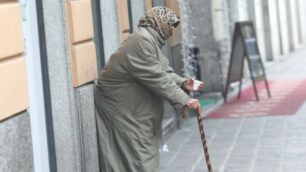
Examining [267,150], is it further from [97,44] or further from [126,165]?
[126,165]

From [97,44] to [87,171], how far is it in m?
1.45

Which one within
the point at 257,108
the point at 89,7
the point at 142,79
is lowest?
the point at 257,108

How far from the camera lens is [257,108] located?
508 inches

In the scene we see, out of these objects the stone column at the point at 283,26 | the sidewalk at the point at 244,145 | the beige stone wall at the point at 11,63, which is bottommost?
the sidewalk at the point at 244,145

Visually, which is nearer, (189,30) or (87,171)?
(87,171)

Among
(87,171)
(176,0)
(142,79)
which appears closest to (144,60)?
(142,79)

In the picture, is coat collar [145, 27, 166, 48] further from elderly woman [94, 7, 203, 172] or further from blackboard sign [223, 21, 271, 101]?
blackboard sign [223, 21, 271, 101]

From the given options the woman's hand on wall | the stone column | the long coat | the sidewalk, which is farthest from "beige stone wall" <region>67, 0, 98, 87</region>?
the stone column

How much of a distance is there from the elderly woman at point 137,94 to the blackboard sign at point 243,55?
24.4 feet

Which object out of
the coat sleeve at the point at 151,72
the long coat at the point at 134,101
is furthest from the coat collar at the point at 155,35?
the coat sleeve at the point at 151,72

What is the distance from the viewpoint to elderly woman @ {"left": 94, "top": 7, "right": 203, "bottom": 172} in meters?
6.00

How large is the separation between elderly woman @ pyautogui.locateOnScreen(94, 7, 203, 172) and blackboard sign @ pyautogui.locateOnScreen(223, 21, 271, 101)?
24.4 ft

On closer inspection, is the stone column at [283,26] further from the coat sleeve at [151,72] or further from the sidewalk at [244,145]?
the coat sleeve at [151,72]

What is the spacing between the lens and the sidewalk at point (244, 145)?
27.3ft
